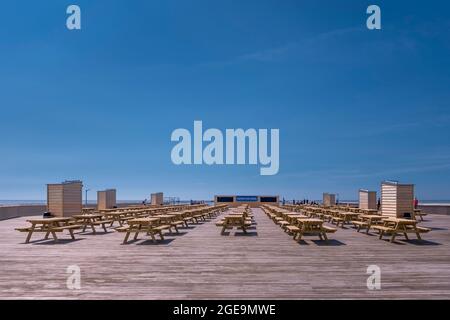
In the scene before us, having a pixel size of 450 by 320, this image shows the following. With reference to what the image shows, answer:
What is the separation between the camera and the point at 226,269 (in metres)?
6.66

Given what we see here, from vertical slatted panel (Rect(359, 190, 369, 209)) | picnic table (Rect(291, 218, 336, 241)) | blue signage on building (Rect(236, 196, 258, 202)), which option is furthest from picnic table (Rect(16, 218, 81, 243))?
blue signage on building (Rect(236, 196, 258, 202))

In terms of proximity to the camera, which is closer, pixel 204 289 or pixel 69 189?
pixel 204 289

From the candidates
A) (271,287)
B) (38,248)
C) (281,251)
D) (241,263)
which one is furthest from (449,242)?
(38,248)

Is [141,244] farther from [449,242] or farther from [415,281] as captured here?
[449,242]

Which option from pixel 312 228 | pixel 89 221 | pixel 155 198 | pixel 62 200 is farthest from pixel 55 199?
pixel 155 198

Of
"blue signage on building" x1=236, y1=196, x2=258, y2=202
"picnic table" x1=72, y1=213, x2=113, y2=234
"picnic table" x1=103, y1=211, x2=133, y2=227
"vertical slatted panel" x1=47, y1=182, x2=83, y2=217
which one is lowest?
"blue signage on building" x1=236, y1=196, x2=258, y2=202

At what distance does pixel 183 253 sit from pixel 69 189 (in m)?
9.24

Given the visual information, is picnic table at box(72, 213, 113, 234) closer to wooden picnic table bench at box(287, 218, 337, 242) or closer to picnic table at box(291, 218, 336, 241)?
wooden picnic table bench at box(287, 218, 337, 242)

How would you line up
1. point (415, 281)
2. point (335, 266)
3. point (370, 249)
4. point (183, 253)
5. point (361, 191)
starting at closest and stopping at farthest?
point (415, 281)
point (335, 266)
point (183, 253)
point (370, 249)
point (361, 191)

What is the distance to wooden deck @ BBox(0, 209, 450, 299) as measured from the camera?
201 inches

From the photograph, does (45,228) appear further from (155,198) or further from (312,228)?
(155,198)

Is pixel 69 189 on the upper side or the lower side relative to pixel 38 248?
upper

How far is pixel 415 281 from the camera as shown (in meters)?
5.77

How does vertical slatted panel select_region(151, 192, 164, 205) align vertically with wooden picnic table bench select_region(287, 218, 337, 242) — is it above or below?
below
